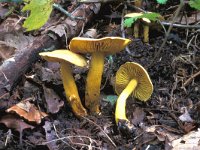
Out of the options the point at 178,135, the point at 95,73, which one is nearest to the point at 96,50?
the point at 95,73

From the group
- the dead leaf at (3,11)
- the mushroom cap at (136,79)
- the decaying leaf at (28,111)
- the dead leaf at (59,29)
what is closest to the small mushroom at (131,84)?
the mushroom cap at (136,79)

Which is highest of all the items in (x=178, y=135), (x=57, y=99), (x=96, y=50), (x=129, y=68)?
(x=96, y=50)

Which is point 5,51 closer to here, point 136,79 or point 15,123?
point 15,123

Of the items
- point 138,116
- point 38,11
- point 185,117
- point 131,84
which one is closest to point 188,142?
point 185,117

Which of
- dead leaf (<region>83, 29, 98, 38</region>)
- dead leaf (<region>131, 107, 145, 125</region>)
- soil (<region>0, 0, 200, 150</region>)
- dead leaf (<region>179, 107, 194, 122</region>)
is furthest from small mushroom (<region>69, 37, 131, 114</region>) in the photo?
dead leaf (<region>83, 29, 98, 38</region>)

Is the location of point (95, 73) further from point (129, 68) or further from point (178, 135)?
point (178, 135)

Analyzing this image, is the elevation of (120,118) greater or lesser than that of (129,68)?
lesser

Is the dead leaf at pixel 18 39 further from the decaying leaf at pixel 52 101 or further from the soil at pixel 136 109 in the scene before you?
the decaying leaf at pixel 52 101
